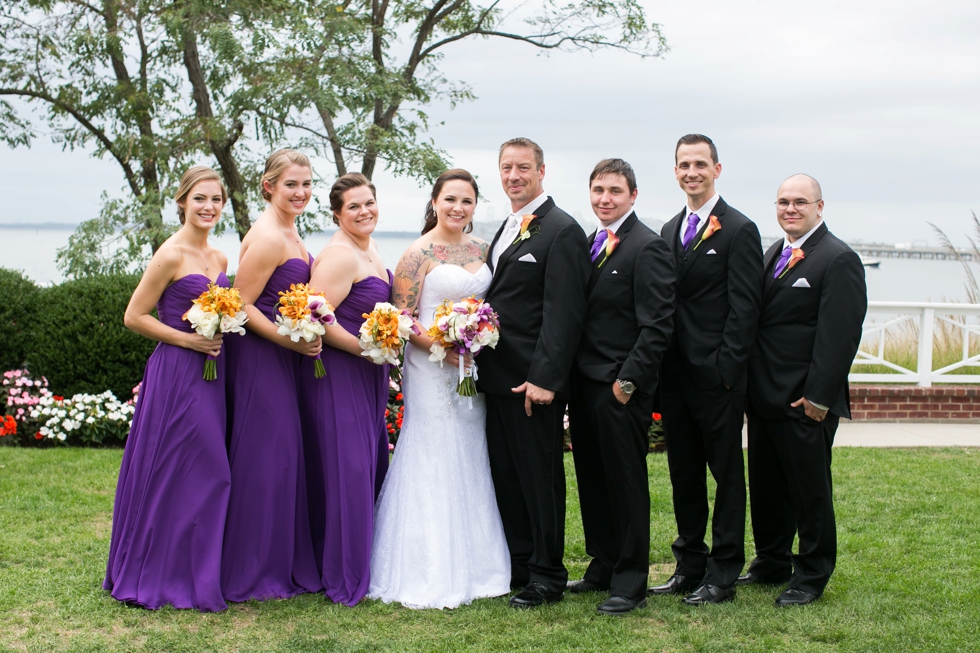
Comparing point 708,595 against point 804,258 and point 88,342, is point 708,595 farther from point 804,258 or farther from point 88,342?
point 88,342

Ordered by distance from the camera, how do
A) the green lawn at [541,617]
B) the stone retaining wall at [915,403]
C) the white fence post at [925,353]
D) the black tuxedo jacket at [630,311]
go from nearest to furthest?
1. the green lawn at [541,617]
2. the black tuxedo jacket at [630,311]
3. the stone retaining wall at [915,403]
4. the white fence post at [925,353]

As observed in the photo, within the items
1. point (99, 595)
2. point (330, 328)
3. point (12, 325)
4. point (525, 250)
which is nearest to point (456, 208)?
point (525, 250)

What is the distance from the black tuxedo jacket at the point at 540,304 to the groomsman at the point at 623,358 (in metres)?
0.14

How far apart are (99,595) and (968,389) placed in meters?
10.8

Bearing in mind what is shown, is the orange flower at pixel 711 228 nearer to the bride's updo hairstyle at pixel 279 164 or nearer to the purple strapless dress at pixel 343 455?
the purple strapless dress at pixel 343 455

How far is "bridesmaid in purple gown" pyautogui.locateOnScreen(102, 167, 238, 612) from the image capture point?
202 inches

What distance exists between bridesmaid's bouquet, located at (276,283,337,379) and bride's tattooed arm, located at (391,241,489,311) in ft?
1.85

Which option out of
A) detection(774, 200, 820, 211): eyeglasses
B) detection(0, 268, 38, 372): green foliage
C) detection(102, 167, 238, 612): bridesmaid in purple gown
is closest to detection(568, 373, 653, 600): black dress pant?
detection(774, 200, 820, 211): eyeglasses

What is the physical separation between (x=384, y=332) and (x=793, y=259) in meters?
2.43

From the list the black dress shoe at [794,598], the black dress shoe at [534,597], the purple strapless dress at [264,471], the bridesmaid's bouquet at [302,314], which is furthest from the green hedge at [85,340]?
the black dress shoe at [794,598]

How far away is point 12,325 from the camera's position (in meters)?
9.95

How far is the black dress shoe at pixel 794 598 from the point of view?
5234mm

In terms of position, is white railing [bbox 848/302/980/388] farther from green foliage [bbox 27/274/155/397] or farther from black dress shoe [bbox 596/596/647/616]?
green foliage [bbox 27/274/155/397]

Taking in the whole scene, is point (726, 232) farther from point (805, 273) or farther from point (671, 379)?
point (671, 379)
